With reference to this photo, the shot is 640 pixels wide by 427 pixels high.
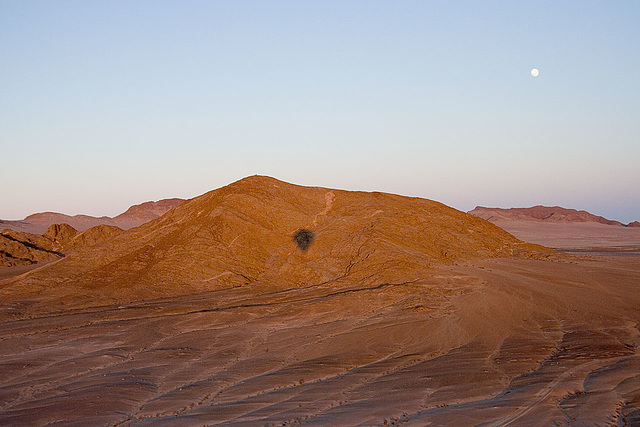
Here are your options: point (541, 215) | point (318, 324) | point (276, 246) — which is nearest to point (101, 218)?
point (541, 215)

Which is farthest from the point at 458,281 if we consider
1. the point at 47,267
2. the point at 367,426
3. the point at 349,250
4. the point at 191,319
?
the point at 47,267

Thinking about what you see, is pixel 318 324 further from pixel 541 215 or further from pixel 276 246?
pixel 541 215

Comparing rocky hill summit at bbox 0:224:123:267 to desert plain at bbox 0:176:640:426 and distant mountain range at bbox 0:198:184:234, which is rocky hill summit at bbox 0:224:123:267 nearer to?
desert plain at bbox 0:176:640:426

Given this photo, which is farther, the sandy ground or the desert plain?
the desert plain

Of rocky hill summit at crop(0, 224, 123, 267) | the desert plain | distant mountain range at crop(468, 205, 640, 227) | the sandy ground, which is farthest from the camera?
distant mountain range at crop(468, 205, 640, 227)

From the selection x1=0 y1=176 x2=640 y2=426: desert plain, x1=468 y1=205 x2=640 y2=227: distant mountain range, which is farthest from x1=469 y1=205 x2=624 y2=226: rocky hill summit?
x1=0 y1=176 x2=640 y2=426: desert plain

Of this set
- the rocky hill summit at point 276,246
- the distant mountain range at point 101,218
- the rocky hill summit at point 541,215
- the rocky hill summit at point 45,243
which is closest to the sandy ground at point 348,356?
the rocky hill summit at point 276,246
